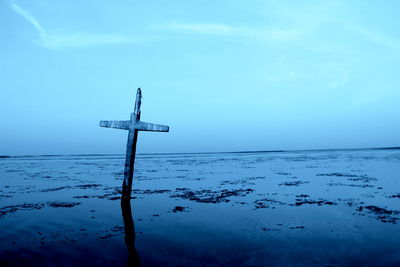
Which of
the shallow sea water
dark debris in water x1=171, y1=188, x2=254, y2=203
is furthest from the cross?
dark debris in water x1=171, y1=188, x2=254, y2=203

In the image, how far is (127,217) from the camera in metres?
11.7

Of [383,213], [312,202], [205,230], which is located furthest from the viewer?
[312,202]

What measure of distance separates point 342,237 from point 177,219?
591 cm

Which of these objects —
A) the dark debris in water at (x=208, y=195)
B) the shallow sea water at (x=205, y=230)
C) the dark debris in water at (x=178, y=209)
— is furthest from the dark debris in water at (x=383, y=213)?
the dark debris in water at (x=178, y=209)

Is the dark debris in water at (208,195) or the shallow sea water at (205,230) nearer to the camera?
the shallow sea water at (205,230)

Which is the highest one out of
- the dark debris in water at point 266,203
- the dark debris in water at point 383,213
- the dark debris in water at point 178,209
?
the dark debris in water at point 383,213

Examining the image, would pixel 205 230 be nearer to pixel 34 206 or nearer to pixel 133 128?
pixel 133 128

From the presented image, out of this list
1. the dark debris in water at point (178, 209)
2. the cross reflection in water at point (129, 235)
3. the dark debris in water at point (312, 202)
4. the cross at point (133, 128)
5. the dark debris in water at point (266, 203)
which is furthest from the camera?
the dark debris in water at point (312, 202)

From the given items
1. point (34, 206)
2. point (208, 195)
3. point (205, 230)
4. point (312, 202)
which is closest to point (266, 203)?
point (312, 202)

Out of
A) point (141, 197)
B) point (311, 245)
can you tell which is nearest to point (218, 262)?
point (311, 245)

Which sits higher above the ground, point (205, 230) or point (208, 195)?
point (205, 230)

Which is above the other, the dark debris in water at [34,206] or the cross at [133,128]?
the cross at [133,128]

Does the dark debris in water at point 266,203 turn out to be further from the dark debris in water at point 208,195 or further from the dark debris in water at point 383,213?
the dark debris in water at point 383,213

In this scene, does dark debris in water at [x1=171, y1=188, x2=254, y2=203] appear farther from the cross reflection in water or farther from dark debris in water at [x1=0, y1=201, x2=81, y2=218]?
dark debris in water at [x1=0, y1=201, x2=81, y2=218]
